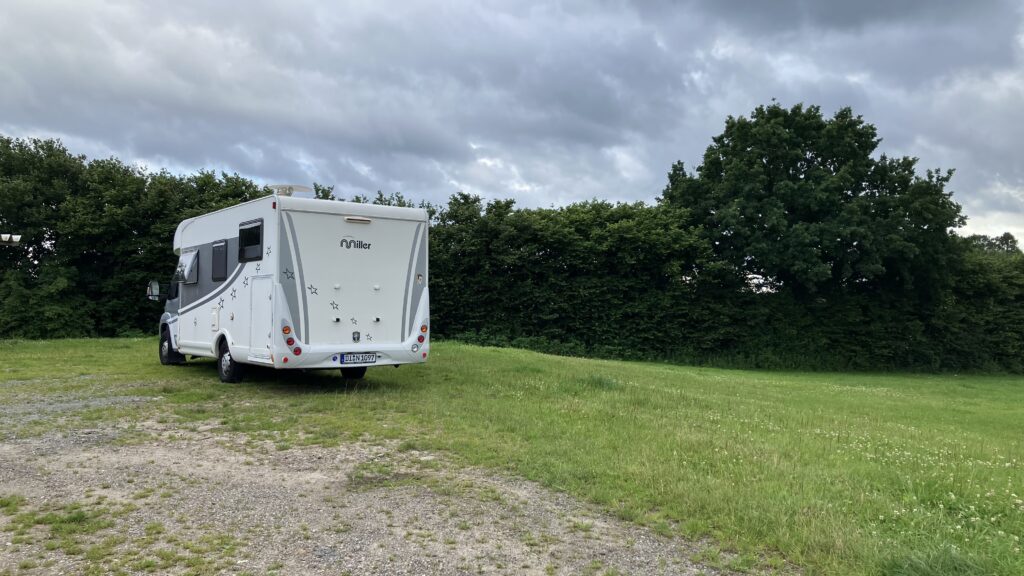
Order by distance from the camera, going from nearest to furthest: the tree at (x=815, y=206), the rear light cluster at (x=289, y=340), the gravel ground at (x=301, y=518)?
the gravel ground at (x=301, y=518) < the rear light cluster at (x=289, y=340) < the tree at (x=815, y=206)

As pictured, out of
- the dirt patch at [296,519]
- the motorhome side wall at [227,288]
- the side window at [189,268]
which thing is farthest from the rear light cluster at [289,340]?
the side window at [189,268]

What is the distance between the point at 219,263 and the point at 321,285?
2.96 metres

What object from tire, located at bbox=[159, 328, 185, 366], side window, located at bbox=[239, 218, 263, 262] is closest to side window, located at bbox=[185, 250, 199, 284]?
tire, located at bbox=[159, 328, 185, 366]

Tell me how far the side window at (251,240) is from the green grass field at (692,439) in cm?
231

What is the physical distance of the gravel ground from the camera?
422 cm

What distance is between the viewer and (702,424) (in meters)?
8.70

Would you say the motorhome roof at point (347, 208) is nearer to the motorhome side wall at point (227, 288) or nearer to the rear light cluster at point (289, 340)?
the motorhome side wall at point (227, 288)

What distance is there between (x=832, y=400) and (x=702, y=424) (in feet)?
24.0

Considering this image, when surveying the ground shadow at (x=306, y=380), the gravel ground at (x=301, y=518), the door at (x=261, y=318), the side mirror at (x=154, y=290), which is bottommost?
the gravel ground at (x=301, y=518)

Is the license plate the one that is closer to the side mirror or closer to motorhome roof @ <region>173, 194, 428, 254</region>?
motorhome roof @ <region>173, 194, 428, 254</region>

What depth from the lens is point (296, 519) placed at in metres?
5.02

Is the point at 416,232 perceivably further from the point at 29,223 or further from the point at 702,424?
the point at 29,223

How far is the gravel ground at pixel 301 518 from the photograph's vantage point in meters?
4.22

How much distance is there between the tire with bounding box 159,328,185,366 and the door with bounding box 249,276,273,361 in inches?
203
